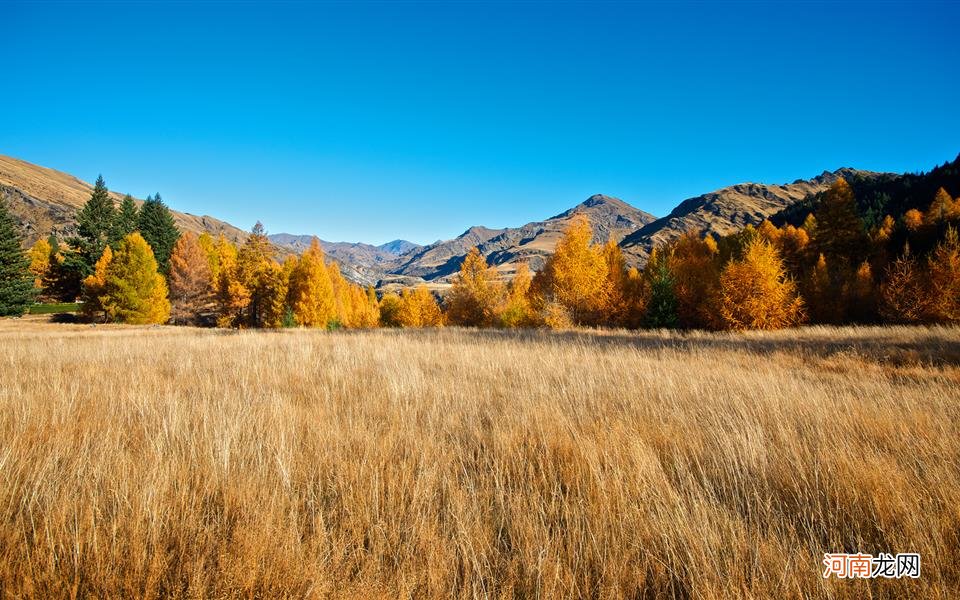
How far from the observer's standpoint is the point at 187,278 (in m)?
37.9

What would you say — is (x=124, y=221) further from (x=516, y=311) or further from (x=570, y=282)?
(x=570, y=282)

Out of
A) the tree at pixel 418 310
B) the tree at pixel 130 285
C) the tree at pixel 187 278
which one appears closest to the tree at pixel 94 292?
the tree at pixel 130 285

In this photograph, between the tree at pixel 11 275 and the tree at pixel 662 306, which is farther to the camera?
the tree at pixel 11 275

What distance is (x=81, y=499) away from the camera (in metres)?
2.07

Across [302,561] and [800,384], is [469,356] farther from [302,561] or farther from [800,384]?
[302,561]

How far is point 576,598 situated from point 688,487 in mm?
1437

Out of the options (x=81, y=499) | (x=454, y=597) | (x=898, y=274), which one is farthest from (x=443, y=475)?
(x=898, y=274)

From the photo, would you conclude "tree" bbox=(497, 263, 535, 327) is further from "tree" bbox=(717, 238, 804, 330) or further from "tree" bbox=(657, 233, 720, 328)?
"tree" bbox=(717, 238, 804, 330)

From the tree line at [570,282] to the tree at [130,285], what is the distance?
10 centimetres

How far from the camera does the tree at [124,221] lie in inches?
1630

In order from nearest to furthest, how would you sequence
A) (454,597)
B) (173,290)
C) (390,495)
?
1. (454,597)
2. (390,495)
3. (173,290)

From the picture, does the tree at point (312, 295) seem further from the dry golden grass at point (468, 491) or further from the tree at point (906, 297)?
the tree at point (906, 297)

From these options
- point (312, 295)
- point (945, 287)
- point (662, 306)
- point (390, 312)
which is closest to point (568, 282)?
point (662, 306)

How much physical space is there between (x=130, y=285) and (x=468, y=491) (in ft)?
138
